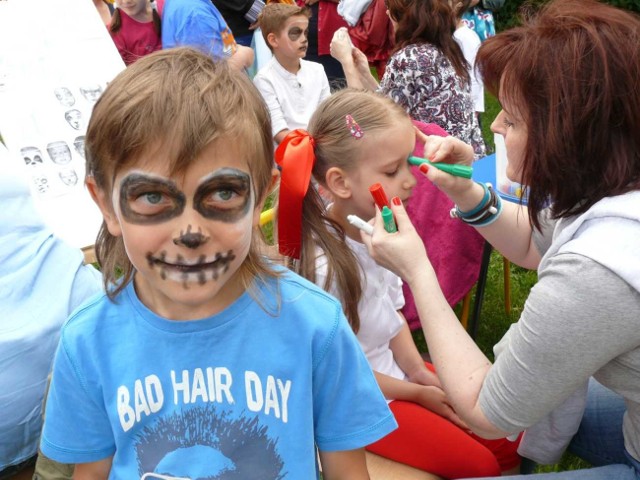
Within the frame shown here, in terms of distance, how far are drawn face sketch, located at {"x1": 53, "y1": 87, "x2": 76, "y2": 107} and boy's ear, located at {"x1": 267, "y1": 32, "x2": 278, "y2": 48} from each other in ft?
4.27

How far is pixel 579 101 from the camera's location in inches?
53.5

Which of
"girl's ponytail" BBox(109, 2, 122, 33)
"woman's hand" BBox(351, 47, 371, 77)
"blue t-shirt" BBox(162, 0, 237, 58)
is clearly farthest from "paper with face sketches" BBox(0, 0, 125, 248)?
"woman's hand" BBox(351, 47, 371, 77)

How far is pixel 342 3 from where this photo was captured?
511 centimetres

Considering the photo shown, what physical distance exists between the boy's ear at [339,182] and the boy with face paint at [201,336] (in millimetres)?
727

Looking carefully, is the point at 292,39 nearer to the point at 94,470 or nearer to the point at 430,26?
the point at 430,26

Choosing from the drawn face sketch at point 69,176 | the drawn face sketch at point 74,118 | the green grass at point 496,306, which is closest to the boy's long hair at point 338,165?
the green grass at point 496,306

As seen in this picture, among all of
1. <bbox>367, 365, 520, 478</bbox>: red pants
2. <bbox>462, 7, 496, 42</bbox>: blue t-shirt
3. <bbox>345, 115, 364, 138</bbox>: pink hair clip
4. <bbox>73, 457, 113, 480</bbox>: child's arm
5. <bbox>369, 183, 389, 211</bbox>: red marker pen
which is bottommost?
<bbox>462, 7, 496, 42</bbox>: blue t-shirt

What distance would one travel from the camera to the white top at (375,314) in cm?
182

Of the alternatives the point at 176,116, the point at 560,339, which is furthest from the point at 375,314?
the point at 176,116

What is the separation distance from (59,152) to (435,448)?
2093mm

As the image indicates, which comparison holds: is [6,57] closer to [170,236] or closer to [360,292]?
[360,292]

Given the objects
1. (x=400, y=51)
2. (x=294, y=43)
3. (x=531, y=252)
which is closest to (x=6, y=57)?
(x=294, y=43)

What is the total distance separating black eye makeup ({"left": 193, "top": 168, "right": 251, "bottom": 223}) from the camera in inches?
38.9

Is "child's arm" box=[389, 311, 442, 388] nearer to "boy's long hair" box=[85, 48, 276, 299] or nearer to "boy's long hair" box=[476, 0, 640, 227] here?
"boy's long hair" box=[476, 0, 640, 227]
